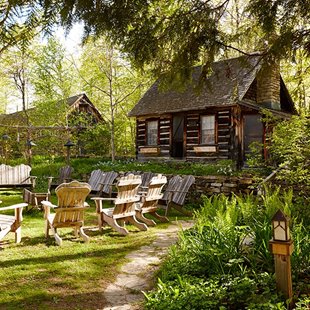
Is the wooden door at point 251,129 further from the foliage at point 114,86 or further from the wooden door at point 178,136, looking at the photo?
the foliage at point 114,86

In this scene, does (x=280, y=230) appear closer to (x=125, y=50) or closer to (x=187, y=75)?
(x=187, y=75)

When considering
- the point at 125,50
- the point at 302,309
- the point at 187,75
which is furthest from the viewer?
the point at 187,75

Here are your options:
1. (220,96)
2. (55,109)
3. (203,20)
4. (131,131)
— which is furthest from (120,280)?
(131,131)

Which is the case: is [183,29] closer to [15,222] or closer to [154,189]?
[15,222]

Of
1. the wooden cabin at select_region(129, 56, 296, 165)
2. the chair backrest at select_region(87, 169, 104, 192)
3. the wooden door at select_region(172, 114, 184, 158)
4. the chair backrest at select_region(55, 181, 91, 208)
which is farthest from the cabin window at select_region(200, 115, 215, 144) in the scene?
the chair backrest at select_region(55, 181, 91, 208)

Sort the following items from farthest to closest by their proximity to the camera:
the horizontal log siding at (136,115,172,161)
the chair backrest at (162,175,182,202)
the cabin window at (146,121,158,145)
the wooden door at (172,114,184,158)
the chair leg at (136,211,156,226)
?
1. the wooden door at (172,114,184,158)
2. the cabin window at (146,121,158,145)
3. the horizontal log siding at (136,115,172,161)
4. the chair backrest at (162,175,182,202)
5. the chair leg at (136,211,156,226)

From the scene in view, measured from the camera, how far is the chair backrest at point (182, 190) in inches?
368

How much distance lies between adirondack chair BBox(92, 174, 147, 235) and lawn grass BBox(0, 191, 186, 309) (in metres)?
0.19

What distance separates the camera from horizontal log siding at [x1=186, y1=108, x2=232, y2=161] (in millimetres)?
15773

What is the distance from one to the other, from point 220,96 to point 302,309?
13.1 metres

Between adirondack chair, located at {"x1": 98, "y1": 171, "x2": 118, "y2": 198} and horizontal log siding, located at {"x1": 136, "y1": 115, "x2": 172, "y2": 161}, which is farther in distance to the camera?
horizontal log siding, located at {"x1": 136, "y1": 115, "x2": 172, "y2": 161}

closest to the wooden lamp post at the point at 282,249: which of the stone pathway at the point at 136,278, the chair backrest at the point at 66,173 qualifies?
the stone pathway at the point at 136,278

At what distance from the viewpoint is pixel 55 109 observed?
2309 cm

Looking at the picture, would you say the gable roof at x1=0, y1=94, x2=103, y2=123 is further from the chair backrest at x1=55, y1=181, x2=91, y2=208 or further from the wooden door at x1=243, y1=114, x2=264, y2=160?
the chair backrest at x1=55, y1=181, x2=91, y2=208
